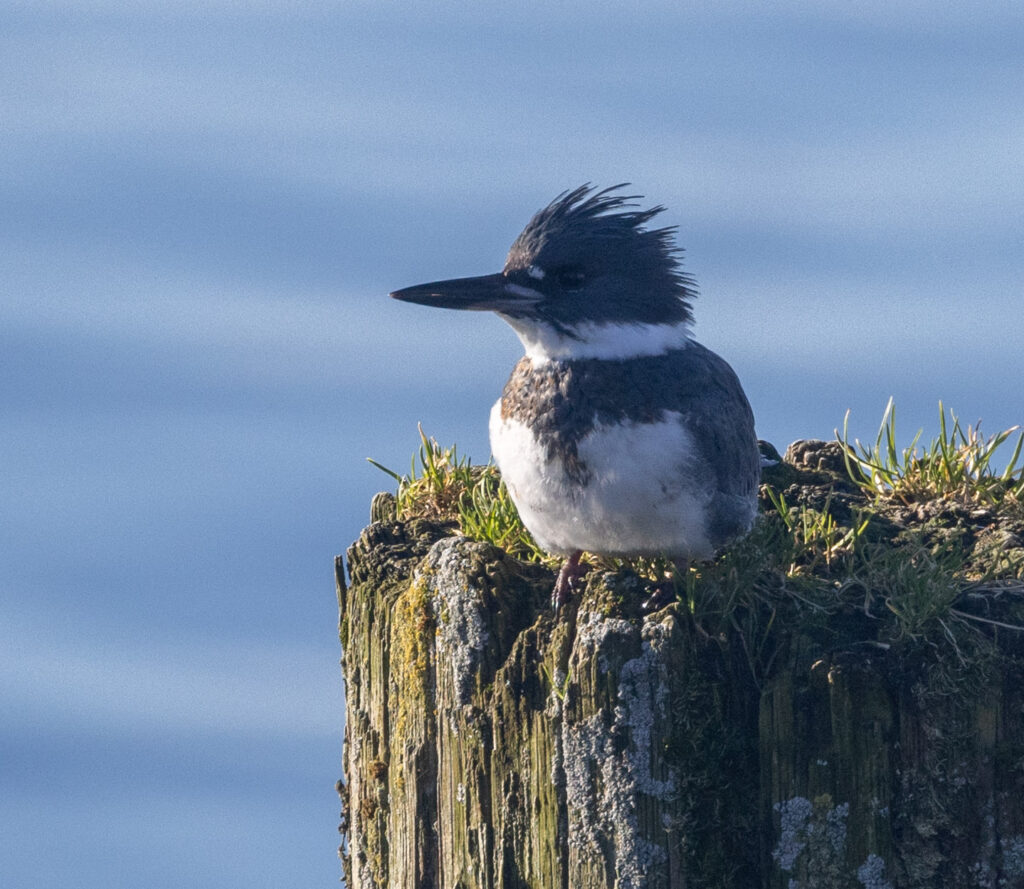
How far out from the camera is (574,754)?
5453mm

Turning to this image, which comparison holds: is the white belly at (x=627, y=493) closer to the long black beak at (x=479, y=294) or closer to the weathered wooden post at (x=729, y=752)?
the weathered wooden post at (x=729, y=752)

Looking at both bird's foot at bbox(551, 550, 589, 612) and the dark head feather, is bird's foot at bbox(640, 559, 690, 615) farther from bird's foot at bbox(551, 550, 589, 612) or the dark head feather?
the dark head feather

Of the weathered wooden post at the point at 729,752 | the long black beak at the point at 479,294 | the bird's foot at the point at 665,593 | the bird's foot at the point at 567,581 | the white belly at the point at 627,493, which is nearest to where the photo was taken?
the weathered wooden post at the point at 729,752

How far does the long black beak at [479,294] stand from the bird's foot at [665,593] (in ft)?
5.14

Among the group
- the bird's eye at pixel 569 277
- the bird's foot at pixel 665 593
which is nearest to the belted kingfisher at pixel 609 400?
the bird's eye at pixel 569 277

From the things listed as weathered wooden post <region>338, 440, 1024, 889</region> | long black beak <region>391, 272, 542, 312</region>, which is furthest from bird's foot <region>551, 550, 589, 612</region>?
long black beak <region>391, 272, 542, 312</region>

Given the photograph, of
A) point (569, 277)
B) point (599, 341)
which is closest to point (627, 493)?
point (599, 341)

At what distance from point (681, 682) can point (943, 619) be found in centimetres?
125

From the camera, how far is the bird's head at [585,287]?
6613mm

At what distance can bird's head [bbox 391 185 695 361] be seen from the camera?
21.7 ft

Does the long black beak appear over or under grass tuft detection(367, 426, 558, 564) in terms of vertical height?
over

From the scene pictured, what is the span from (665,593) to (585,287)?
165cm

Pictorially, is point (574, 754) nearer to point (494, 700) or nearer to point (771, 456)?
point (494, 700)

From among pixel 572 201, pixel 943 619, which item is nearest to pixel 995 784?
pixel 943 619
